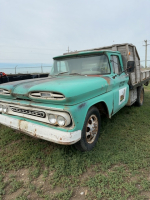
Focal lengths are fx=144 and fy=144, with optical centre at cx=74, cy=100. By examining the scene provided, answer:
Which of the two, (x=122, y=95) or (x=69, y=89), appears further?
(x=122, y=95)

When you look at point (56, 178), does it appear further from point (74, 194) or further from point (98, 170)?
point (98, 170)

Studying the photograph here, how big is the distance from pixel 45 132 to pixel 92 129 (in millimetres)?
1013

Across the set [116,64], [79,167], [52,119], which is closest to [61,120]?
[52,119]

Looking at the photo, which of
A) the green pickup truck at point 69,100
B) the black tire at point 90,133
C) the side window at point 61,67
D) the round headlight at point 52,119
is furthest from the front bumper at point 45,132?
the side window at point 61,67

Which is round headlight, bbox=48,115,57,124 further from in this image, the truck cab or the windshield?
the windshield

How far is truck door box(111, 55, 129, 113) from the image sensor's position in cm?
343

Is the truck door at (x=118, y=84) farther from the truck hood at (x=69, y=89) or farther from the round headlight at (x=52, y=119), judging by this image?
the round headlight at (x=52, y=119)

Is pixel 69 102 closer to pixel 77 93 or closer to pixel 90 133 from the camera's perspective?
pixel 77 93

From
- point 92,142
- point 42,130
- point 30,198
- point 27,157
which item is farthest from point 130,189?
point 27,157

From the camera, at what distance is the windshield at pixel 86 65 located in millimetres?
3344

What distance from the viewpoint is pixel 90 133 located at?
2.81 metres

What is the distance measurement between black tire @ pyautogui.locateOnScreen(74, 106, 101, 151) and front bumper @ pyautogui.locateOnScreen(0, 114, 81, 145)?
1.16 feet

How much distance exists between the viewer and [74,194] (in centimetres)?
195

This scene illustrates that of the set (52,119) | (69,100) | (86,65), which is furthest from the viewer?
(86,65)
